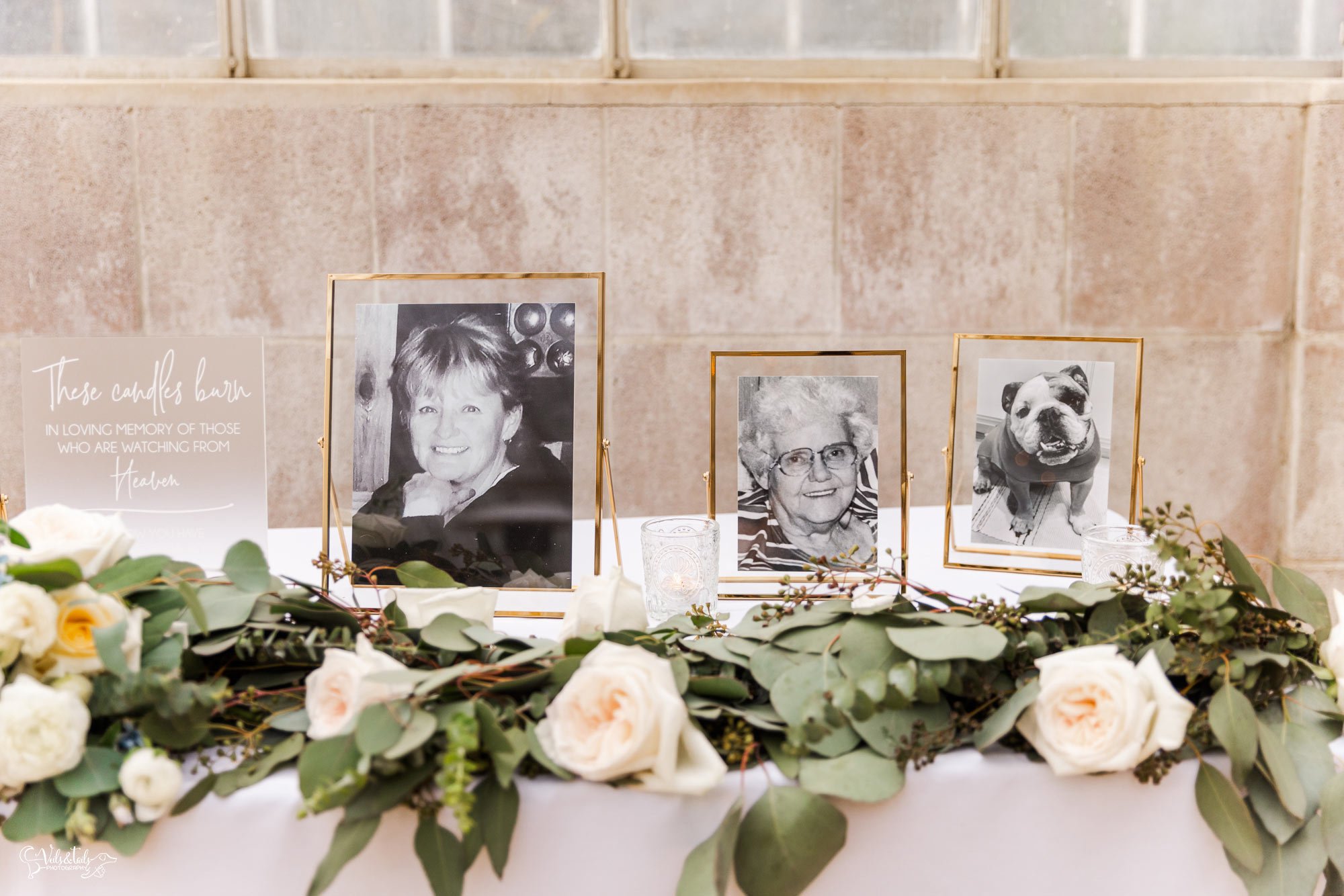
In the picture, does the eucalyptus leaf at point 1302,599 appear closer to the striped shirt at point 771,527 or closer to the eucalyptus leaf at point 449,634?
the striped shirt at point 771,527

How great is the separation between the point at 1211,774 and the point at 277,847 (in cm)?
70

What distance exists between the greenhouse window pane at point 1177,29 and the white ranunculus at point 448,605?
7.07ft

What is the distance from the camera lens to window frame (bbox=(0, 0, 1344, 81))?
89.3 inches

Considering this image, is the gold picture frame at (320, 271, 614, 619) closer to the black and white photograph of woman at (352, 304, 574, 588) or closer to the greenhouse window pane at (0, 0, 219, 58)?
the black and white photograph of woman at (352, 304, 574, 588)

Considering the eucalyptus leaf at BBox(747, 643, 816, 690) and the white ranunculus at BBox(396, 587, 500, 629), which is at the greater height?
the white ranunculus at BBox(396, 587, 500, 629)

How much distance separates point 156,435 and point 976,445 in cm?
115

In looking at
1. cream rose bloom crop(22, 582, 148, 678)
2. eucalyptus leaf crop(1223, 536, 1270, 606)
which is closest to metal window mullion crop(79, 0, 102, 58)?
cream rose bloom crop(22, 582, 148, 678)

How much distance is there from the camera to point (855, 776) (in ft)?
2.22

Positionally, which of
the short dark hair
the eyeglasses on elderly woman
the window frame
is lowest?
the eyeglasses on elderly woman

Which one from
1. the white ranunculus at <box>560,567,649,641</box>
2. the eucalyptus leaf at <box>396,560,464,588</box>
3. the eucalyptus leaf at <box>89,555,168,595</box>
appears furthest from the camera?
the eucalyptus leaf at <box>396,560,464,588</box>

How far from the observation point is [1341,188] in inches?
89.7

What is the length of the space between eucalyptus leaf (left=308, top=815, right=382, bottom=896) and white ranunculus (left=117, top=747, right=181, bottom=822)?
0.12m

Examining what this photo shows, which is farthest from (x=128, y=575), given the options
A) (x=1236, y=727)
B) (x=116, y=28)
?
(x=116, y=28)

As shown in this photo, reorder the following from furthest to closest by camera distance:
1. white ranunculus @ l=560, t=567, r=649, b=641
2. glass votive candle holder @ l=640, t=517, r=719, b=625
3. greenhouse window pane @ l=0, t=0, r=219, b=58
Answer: greenhouse window pane @ l=0, t=0, r=219, b=58 < glass votive candle holder @ l=640, t=517, r=719, b=625 < white ranunculus @ l=560, t=567, r=649, b=641
